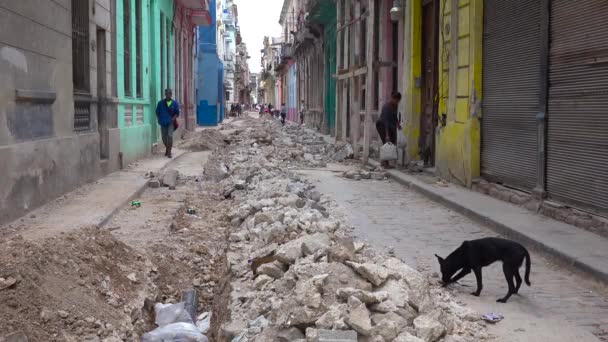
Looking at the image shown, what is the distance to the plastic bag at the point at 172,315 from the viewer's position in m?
5.12

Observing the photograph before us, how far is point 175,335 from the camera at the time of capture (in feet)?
15.4

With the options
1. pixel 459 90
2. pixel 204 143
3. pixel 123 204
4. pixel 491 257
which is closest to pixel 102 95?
pixel 123 204

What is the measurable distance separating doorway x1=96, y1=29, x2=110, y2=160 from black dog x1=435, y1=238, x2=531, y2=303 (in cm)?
853

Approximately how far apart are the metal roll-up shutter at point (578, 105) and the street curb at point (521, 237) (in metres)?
0.88

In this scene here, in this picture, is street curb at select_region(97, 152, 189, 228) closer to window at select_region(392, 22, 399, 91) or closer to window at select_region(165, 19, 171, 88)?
window at select_region(392, 22, 399, 91)

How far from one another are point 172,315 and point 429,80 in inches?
397

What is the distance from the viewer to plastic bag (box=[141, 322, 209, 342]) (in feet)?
15.4

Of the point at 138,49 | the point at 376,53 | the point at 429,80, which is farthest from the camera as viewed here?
the point at 376,53

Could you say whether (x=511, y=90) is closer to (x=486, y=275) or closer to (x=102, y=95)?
(x=486, y=275)

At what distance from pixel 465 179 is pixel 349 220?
10.1 feet

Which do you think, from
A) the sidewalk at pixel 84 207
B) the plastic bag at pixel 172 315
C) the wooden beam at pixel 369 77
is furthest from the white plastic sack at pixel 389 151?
the plastic bag at pixel 172 315

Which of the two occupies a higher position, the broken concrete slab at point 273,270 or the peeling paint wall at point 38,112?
the peeling paint wall at point 38,112

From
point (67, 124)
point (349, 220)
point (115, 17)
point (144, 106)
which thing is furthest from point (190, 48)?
point (349, 220)

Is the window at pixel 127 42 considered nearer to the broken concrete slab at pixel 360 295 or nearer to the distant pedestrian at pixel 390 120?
the distant pedestrian at pixel 390 120
